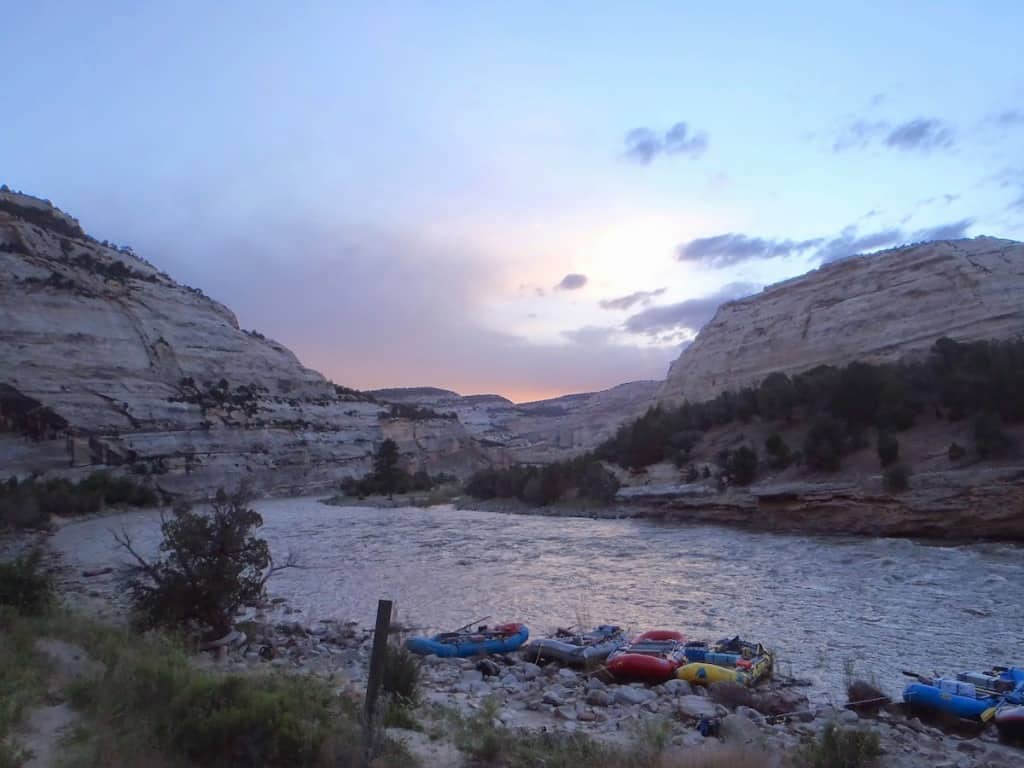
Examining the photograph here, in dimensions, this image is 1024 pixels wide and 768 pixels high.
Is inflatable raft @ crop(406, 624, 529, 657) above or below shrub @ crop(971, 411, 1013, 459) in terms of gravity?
below

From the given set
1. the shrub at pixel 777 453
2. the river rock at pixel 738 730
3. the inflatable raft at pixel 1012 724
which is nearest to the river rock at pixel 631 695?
the river rock at pixel 738 730

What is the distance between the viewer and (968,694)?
729 centimetres

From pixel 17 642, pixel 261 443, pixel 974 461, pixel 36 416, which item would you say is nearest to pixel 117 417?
pixel 36 416

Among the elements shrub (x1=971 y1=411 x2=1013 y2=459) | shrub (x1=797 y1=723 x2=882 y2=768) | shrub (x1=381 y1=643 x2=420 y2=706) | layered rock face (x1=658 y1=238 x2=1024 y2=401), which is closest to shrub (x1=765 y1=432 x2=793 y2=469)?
shrub (x1=971 y1=411 x2=1013 y2=459)

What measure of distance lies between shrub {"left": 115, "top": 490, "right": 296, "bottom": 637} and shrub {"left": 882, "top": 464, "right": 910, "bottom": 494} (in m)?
19.4

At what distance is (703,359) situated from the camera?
55781 mm

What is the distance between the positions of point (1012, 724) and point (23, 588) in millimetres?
11480

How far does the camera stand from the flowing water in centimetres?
1034

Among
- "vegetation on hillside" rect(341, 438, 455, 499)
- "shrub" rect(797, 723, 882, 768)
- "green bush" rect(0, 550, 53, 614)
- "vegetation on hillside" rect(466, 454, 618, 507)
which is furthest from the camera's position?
"vegetation on hillside" rect(341, 438, 455, 499)

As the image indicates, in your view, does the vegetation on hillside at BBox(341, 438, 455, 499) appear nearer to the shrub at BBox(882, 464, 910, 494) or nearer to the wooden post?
the shrub at BBox(882, 464, 910, 494)

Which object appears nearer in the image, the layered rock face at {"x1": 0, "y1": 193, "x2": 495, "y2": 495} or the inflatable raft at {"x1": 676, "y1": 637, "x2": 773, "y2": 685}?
the inflatable raft at {"x1": 676, "y1": 637, "x2": 773, "y2": 685}

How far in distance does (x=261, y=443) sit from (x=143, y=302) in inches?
516

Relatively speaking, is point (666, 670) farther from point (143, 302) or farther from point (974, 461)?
point (143, 302)

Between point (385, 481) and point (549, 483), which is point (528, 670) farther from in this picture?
point (385, 481)
